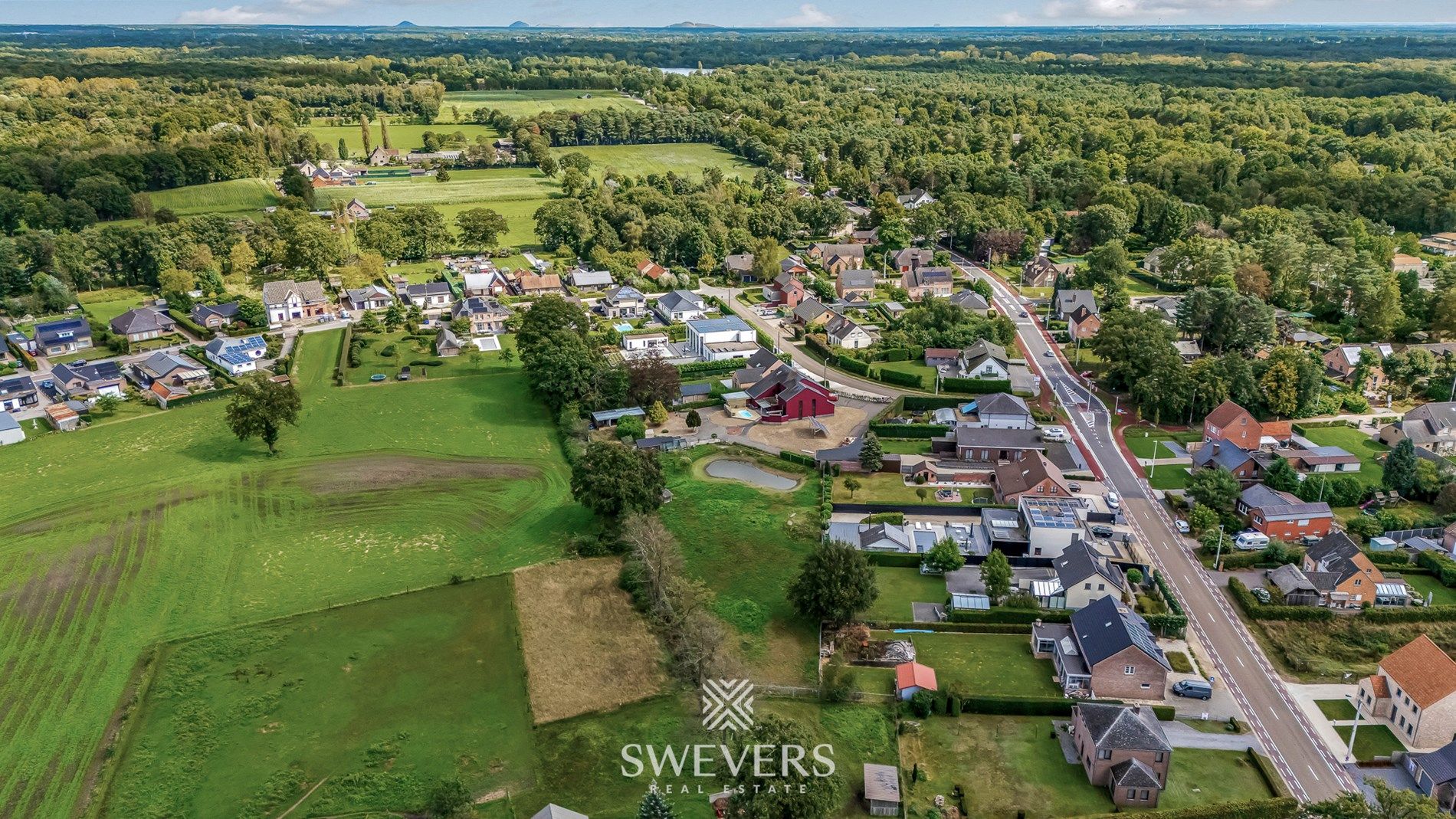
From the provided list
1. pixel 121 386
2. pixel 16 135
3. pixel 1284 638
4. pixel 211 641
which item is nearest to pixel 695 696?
pixel 211 641

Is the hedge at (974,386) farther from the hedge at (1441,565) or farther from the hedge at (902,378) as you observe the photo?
the hedge at (1441,565)

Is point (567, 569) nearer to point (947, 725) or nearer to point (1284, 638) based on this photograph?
point (947, 725)

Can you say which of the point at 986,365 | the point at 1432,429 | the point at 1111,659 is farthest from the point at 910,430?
the point at 1432,429

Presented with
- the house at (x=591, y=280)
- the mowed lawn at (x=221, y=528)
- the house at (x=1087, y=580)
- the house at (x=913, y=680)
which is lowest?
the mowed lawn at (x=221, y=528)

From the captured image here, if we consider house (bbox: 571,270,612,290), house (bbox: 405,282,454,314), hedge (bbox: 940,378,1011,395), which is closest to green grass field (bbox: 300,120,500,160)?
house (bbox: 405,282,454,314)

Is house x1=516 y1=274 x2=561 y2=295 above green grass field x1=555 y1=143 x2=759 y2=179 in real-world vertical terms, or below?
below

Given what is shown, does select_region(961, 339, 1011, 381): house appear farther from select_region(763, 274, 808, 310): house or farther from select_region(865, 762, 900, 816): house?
select_region(865, 762, 900, 816): house

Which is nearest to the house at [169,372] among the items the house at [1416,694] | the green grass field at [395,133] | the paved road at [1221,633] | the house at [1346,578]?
the paved road at [1221,633]
